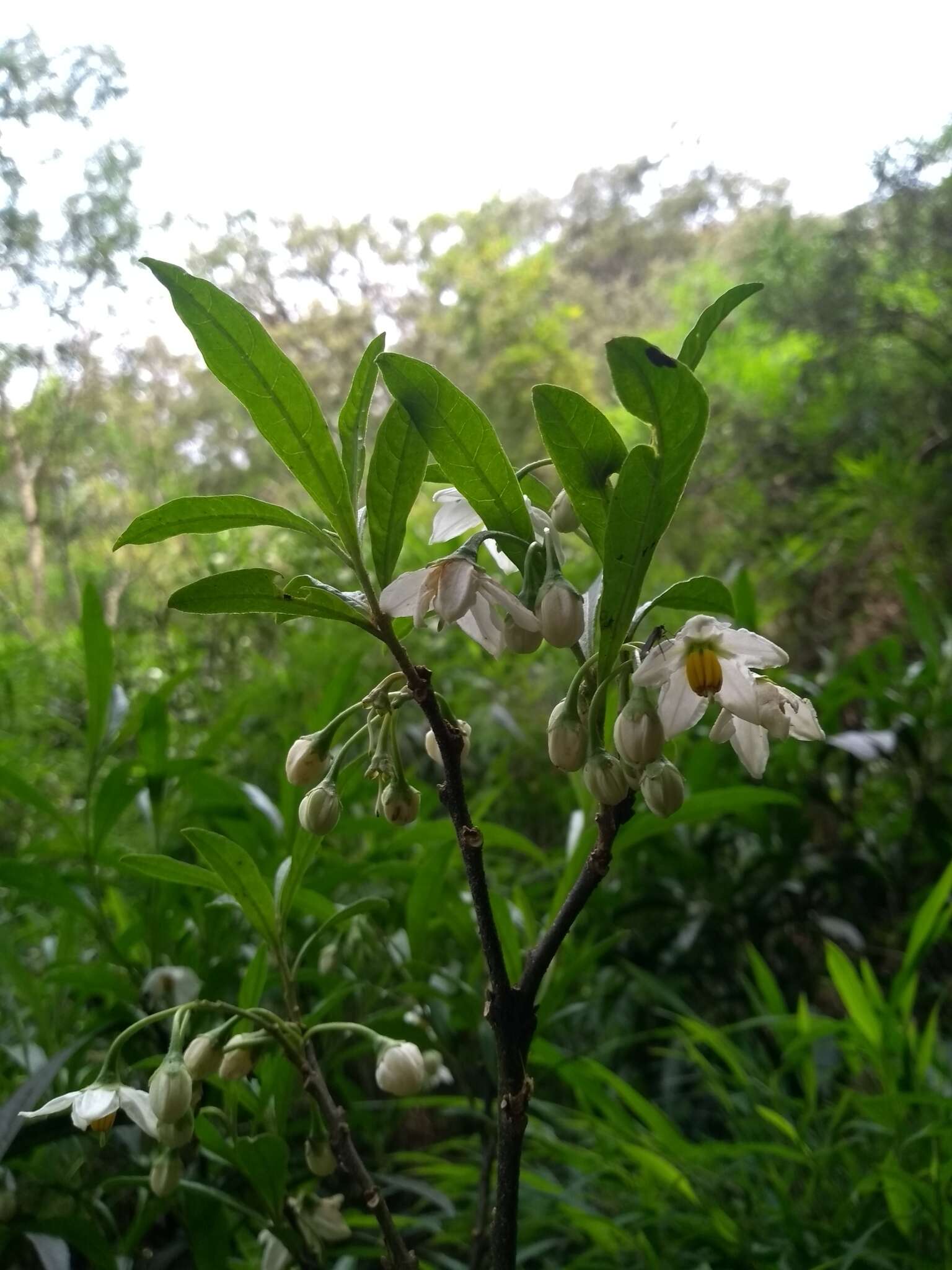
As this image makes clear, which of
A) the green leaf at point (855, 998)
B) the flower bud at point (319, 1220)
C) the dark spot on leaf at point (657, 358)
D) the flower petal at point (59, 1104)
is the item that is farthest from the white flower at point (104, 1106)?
the green leaf at point (855, 998)

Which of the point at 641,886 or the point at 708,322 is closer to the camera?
the point at 708,322

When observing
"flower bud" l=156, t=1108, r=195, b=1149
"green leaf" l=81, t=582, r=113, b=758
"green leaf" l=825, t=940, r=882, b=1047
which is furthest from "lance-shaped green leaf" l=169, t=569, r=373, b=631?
"green leaf" l=825, t=940, r=882, b=1047

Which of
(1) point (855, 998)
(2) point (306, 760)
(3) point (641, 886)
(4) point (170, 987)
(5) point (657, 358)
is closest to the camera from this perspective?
(5) point (657, 358)

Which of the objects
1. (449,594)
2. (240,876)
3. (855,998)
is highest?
(449,594)

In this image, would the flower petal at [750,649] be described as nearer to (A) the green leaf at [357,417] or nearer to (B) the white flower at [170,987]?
(A) the green leaf at [357,417]

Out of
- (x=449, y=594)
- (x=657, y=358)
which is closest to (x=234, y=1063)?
(x=449, y=594)

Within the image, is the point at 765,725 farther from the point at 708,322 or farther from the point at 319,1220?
the point at 319,1220

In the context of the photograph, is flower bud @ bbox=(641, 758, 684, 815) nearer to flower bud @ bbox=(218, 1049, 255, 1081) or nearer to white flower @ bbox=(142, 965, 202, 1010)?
flower bud @ bbox=(218, 1049, 255, 1081)
